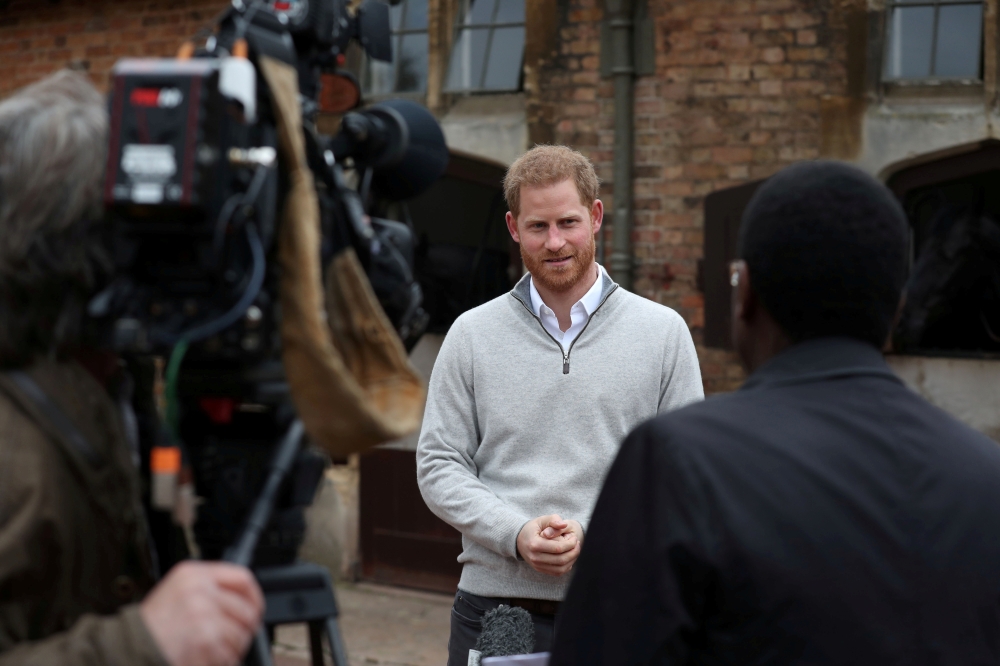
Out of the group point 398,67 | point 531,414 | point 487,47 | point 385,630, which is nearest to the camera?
point 531,414

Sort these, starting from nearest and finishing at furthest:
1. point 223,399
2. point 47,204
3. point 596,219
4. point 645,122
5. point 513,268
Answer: point 47,204
point 223,399
point 596,219
point 645,122
point 513,268

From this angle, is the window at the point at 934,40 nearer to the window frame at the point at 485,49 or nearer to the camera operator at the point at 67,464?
the window frame at the point at 485,49

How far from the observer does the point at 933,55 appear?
5082 mm

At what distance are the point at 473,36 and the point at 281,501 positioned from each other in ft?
16.2

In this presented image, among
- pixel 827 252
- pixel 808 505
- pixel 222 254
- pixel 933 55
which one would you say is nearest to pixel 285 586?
pixel 222 254

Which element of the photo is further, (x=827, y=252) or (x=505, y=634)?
(x=505, y=634)

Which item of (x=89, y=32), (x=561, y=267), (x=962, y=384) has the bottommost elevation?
(x=962, y=384)

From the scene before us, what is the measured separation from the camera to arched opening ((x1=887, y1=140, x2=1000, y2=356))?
5.18 metres

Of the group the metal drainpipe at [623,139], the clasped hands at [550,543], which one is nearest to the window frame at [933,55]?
the metal drainpipe at [623,139]

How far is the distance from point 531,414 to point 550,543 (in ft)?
1.06

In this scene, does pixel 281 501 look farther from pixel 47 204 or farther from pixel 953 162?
pixel 953 162

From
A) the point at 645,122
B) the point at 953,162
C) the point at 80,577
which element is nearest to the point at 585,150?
the point at 645,122

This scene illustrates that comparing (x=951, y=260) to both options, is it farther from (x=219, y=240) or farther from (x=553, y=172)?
(x=219, y=240)

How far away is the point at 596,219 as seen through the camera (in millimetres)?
2750
